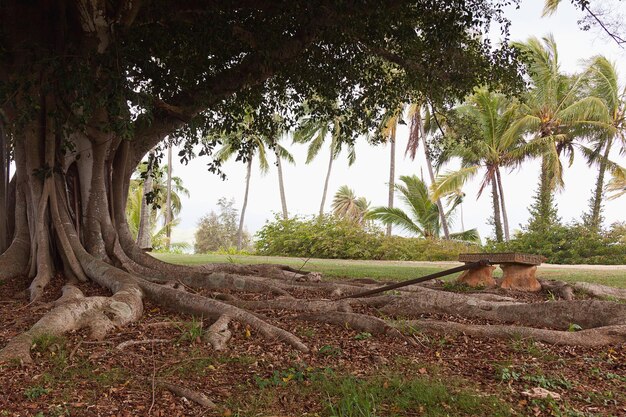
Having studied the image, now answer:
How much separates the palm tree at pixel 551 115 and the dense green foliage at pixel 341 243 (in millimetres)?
4882

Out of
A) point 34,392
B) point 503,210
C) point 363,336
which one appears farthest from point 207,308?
point 503,210

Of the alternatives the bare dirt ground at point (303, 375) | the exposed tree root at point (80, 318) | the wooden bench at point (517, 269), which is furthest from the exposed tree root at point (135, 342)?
the wooden bench at point (517, 269)

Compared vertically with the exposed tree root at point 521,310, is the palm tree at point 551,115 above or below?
above

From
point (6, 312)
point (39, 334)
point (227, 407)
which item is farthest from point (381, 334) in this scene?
point (6, 312)

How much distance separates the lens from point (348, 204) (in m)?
44.0

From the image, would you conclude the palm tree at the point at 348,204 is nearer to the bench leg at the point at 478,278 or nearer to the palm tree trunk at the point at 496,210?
the palm tree trunk at the point at 496,210

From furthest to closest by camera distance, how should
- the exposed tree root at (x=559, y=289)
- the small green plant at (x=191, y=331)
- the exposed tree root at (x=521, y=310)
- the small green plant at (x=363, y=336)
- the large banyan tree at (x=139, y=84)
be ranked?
1. the exposed tree root at (x=559, y=289)
2. the large banyan tree at (x=139, y=84)
3. the exposed tree root at (x=521, y=310)
4. the small green plant at (x=363, y=336)
5. the small green plant at (x=191, y=331)

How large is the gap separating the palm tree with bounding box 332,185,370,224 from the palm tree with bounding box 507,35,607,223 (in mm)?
17681

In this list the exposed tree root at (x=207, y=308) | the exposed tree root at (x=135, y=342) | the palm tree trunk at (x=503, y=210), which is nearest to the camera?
the exposed tree root at (x=135, y=342)

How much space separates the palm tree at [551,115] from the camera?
976 inches

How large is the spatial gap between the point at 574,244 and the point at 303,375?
61.1ft

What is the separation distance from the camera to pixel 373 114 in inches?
436

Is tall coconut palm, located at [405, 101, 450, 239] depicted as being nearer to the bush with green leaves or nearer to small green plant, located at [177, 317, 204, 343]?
the bush with green leaves

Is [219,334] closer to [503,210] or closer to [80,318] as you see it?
[80,318]
